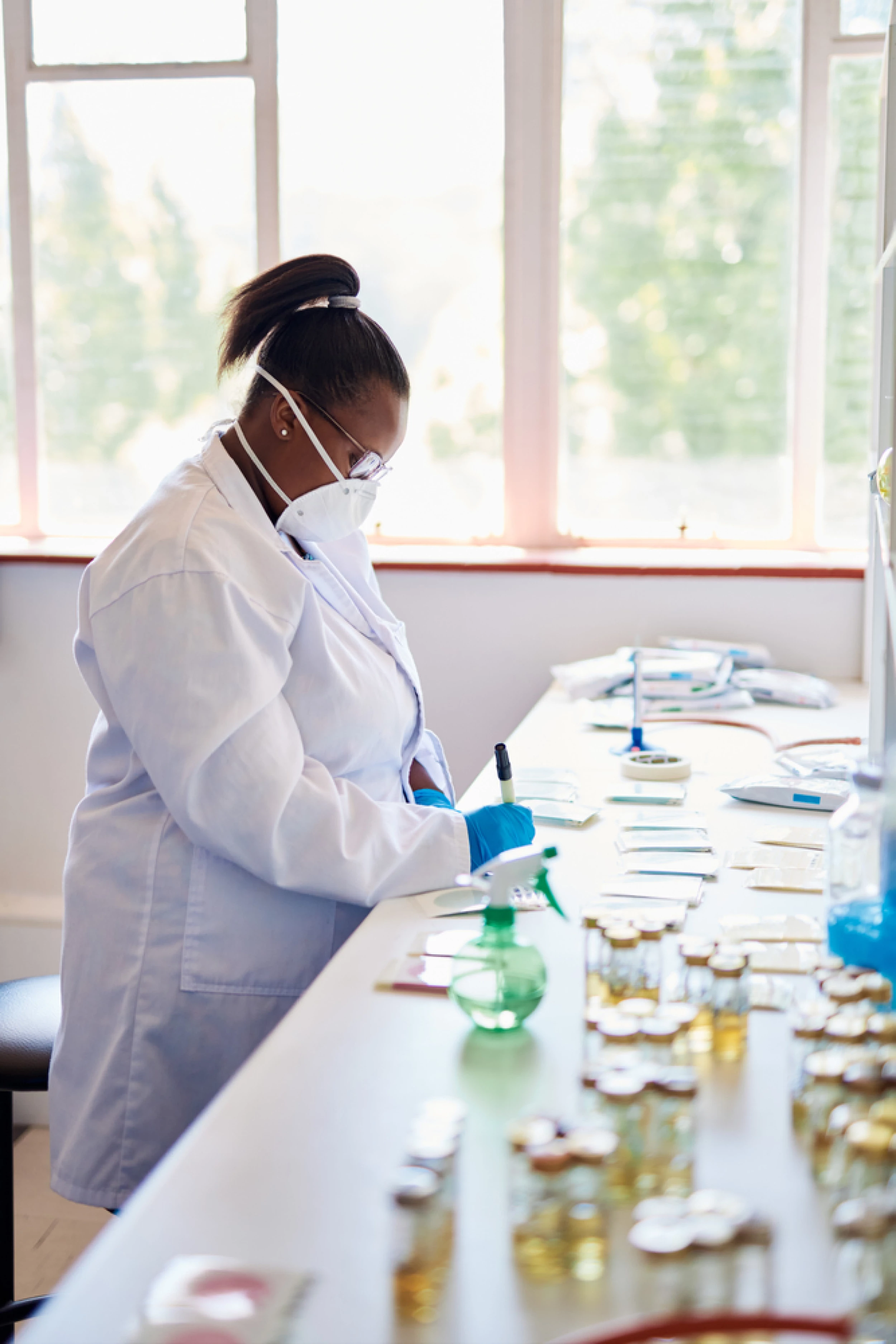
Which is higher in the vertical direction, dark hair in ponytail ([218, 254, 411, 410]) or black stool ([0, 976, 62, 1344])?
dark hair in ponytail ([218, 254, 411, 410])

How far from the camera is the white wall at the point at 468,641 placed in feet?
9.27

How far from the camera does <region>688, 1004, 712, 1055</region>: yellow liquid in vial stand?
1023 millimetres

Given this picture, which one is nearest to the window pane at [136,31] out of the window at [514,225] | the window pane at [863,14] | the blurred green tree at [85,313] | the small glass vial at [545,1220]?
the window at [514,225]

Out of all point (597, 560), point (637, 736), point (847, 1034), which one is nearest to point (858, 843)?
point (847, 1034)

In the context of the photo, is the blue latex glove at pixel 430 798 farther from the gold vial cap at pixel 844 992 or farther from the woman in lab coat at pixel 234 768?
the gold vial cap at pixel 844 992

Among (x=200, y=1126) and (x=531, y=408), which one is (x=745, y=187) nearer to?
(x=531, y=408)

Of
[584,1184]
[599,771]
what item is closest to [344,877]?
[584,1184]

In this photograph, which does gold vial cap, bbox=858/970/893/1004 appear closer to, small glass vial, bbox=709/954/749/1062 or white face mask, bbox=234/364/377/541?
small glass vial, bbox=709/954/749/1062

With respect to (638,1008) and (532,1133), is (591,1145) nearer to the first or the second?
(532,1133)

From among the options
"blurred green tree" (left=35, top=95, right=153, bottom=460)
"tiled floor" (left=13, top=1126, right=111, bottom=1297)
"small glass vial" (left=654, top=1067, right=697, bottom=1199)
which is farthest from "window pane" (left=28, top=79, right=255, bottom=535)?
"small glass vial" (left=654, top=1067, right=697, bottom=1199)

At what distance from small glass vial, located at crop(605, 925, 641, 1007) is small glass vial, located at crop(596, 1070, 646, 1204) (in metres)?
0.27

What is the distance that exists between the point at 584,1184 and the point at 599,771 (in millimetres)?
1322

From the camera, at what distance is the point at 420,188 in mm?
3070

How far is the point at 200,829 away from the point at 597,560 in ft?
5.69
